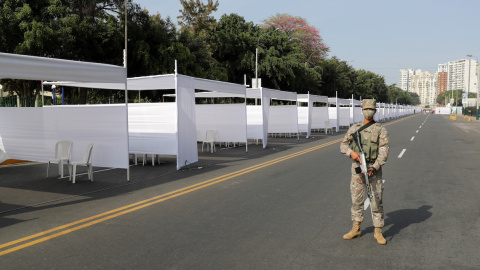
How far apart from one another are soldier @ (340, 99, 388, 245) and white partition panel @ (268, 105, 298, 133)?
741 inches

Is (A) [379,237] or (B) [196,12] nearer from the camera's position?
(A) [379,237]

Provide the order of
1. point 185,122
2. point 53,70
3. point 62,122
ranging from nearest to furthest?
point 53,70, point 62,122, point 185,122

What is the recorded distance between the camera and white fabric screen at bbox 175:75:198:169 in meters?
12.0

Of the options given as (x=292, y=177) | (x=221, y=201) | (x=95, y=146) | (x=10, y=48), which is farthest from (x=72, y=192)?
(x=10, y=48)

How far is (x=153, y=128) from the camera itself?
12.9 meters

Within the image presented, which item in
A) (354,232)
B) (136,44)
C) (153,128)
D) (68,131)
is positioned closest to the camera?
(354,232)

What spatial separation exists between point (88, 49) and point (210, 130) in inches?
499

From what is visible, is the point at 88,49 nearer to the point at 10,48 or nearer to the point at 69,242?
the point at 10,48

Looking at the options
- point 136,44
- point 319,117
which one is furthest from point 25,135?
point 319,117

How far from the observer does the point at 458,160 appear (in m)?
13.4

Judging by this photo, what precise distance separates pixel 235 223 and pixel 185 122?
689 centimetres

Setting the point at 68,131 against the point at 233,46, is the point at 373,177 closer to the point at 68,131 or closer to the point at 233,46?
the point at 68,131

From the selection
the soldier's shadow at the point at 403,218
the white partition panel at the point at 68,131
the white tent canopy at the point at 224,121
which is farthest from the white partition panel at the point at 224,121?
the soldier's shadow at the point at 403,218

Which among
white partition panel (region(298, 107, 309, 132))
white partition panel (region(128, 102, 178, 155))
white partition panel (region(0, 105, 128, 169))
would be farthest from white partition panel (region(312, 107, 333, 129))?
white partition panel (region(0, 105, 128, 169))
